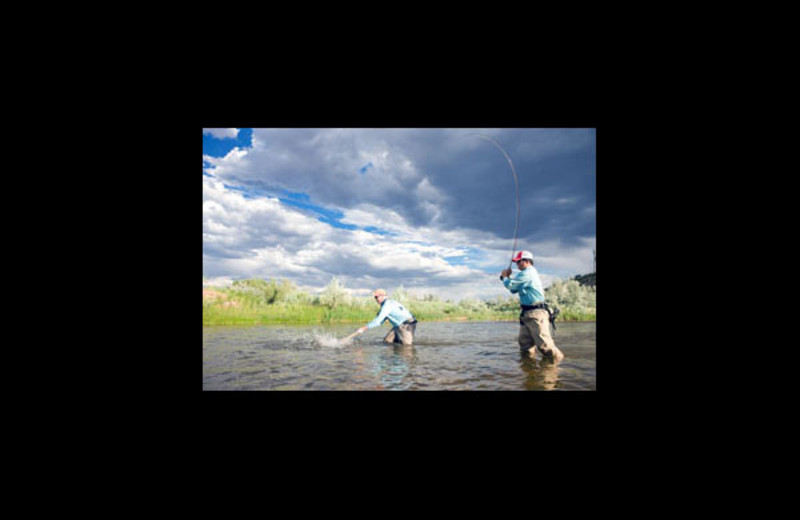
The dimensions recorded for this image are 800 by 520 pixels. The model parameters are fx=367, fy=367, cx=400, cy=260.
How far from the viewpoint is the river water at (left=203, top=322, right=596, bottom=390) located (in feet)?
15.0

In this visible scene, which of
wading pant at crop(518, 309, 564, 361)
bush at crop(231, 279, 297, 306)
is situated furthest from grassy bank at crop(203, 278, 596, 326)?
wading pant at crop(518, 309, 564, 361)

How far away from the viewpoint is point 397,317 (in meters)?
7.11

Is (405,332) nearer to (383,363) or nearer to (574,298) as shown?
(383,363)

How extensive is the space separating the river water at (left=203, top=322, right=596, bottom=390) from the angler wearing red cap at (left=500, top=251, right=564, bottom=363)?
29cm

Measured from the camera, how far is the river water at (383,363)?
4570 millimetres

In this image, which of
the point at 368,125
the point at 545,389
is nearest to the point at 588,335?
the point at 545,389

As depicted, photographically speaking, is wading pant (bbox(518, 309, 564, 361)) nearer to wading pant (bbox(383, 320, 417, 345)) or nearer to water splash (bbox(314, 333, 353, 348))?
wading pant (bbox(383, 320, 417, 345))

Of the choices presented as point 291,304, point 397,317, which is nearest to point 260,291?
point 291,304

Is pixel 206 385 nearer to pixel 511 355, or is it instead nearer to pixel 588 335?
pixel 511 355

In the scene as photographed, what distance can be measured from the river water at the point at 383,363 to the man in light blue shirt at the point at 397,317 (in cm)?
26

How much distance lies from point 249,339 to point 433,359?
14.3 feet

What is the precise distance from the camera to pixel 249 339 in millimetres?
8008

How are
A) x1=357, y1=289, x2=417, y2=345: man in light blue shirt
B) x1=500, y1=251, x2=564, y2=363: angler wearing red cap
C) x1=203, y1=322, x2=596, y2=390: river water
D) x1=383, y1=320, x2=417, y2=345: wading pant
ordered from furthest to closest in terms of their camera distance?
x1=383, y1=320, x2=417, y2=345: wading pant → x1=357, y1=289, x2=417, y2=345: man in light blue shirt → x1=500, y1=251, x2=564, y2=363: angler wearing red cap → x1=203, y1=322, x2=596, y2=390: river water

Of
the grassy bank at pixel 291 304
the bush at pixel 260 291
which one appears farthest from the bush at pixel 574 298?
the bush at pixel 260 291
